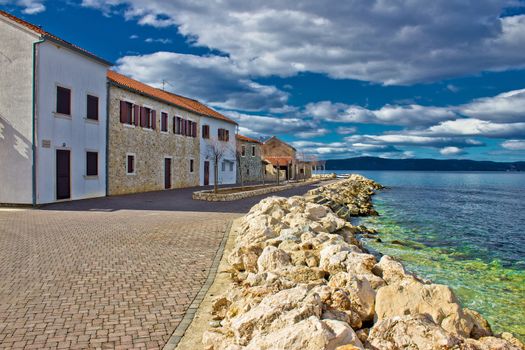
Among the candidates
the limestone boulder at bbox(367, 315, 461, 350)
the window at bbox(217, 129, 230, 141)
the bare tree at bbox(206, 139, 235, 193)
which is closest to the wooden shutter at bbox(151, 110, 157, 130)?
the bare tree at bbox(206, 139, 235, 193)

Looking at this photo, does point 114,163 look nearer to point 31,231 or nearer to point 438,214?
point 31,231

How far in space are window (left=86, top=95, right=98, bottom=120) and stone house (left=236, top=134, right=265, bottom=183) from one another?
2347 centimetres

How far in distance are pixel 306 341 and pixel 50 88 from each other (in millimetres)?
18762

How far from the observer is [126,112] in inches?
960

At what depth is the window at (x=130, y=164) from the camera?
969 inches

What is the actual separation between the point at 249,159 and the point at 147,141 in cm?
2148

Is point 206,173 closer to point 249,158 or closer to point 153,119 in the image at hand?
point 153,119

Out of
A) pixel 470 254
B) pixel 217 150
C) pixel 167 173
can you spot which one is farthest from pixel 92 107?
pixel 470 254

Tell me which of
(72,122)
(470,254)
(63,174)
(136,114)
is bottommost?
(470,254)

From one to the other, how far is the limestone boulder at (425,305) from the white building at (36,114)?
17.1 m

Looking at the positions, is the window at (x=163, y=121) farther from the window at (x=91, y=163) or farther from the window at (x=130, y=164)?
the window at (x=91, y=163)

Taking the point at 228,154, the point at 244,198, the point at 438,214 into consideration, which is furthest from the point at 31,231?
the point at 228,154

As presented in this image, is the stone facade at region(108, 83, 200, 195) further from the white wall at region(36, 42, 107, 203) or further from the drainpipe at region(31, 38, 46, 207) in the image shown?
the drainpipe at region(31, 38, 46, 207)

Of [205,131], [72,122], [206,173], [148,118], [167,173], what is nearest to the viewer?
[72,122]
